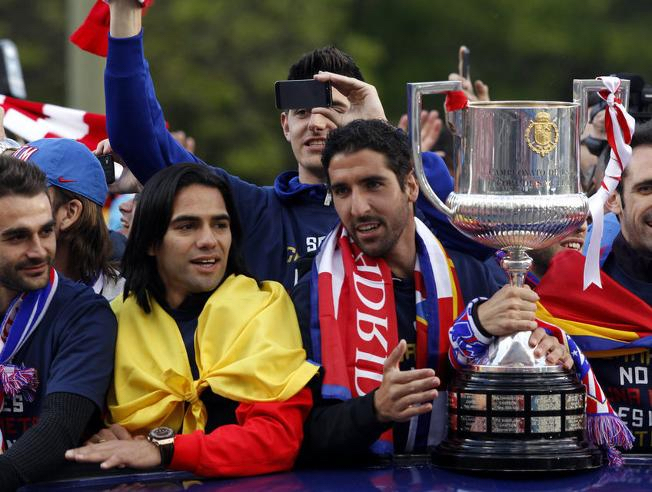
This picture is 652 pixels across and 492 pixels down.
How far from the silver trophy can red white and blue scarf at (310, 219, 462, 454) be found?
258 millimetres

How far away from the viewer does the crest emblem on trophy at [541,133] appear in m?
4.45

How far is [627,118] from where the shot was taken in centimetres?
471

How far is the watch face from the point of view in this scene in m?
4.39

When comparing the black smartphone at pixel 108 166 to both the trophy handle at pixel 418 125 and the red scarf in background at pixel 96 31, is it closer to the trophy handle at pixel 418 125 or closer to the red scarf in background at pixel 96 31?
the red scarf in background at pixel 96 31

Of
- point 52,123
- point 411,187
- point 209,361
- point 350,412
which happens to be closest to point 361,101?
point 411,187

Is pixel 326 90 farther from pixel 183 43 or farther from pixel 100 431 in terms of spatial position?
pixel 183 43

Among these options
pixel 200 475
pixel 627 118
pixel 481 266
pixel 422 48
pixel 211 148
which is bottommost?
pixel 200 475

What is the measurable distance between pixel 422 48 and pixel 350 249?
13.5 meters

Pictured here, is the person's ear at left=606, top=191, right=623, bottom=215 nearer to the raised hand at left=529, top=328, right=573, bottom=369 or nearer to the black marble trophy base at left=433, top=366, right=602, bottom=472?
the raised hand at left=529, top=328, right=573, bottom=369

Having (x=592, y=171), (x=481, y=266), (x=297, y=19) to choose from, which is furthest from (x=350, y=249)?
(x=297, y=19)

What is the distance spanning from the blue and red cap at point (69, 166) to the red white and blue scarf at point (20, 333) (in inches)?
33.7

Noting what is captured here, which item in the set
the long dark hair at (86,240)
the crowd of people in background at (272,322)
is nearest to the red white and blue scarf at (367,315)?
the crowd of people in background at (272,322)

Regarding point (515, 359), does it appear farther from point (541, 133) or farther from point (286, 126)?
point (286, 126)

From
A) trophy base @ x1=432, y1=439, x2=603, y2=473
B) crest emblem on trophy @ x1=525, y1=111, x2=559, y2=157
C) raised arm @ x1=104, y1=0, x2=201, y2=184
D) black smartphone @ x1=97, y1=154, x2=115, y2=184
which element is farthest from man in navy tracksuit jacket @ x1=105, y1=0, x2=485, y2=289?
trophy base @ x1=432, y1=439, x2=603, y2=473
